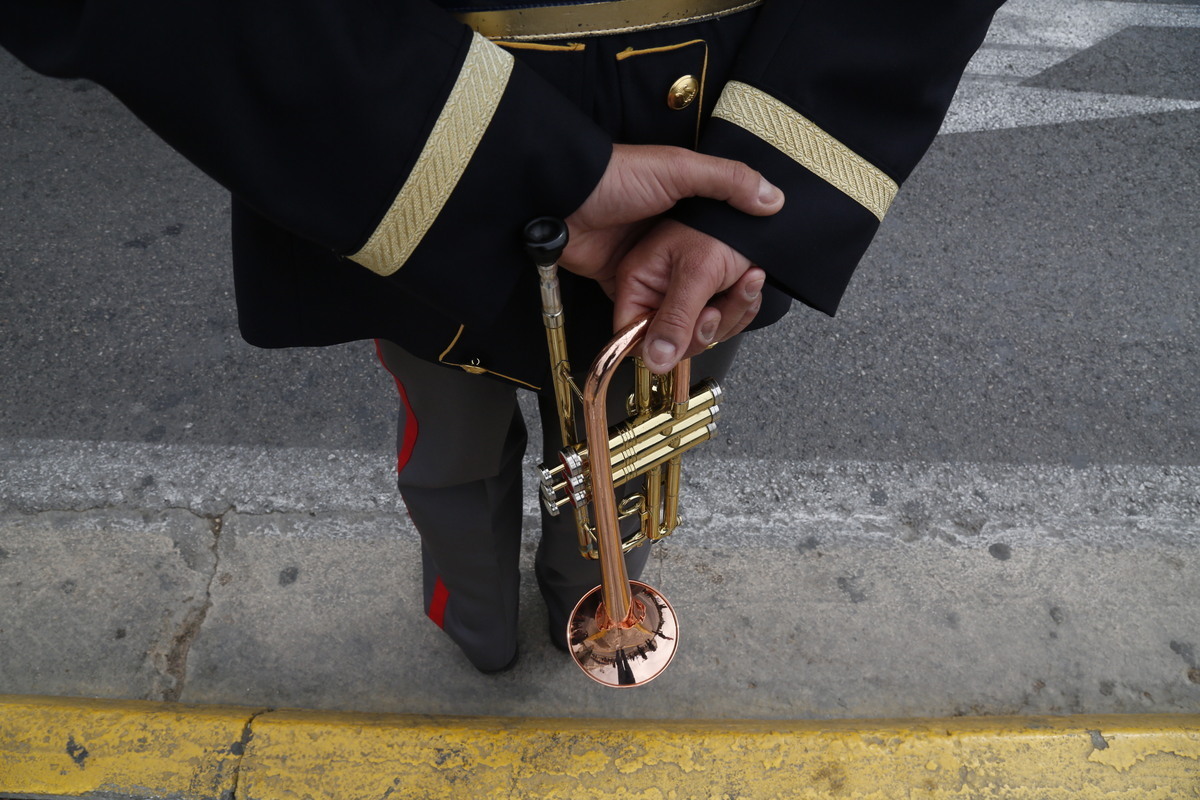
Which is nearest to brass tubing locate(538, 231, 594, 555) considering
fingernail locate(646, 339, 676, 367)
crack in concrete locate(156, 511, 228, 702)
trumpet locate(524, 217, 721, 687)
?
trumpet locate(524, 217, 721, 687)

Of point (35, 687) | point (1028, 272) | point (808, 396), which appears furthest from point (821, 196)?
point (1028, 272)

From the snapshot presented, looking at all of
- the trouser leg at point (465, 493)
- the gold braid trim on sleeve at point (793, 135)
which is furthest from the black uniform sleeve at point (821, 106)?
the trouser leg at point (465, 493)

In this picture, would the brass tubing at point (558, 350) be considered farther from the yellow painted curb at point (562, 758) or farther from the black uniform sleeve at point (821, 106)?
the yellow painted curb at point (562, 758)

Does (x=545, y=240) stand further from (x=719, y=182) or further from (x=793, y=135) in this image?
(x=793, y=135)

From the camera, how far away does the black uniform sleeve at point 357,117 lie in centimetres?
81

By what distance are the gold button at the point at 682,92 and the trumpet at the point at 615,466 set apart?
0.22 m

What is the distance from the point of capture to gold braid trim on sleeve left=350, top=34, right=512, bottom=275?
2.98 ft

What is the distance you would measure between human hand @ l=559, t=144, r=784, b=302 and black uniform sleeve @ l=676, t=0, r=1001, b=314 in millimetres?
31

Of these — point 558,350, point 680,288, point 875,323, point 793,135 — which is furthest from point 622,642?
point 875,323

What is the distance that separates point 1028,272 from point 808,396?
908mm

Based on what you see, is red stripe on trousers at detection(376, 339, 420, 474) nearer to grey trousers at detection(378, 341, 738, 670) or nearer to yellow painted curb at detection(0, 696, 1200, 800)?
grey trousers at detection(378, 341, 738, 670)

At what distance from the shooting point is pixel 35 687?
175cm

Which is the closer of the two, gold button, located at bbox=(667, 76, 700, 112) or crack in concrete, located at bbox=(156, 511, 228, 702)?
gold button, located at bbox=(667, 76, 700, 112)

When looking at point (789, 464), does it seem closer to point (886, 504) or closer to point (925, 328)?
point (886, 504)
